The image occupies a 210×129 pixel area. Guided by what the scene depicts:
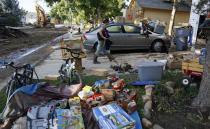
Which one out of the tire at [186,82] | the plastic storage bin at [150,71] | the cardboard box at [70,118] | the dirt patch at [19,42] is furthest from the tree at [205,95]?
the dirt patch at [19,42]

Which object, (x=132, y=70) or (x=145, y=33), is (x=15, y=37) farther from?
(x=132, y=70)

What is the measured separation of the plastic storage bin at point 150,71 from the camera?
29.6ft

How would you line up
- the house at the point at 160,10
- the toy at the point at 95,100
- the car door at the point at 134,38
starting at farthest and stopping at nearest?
1. the house at the point at 160,10
2. the car door at the point at 134,38
3. the toy at the point at 95,100

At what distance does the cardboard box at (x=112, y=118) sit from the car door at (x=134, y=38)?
10.4 metres

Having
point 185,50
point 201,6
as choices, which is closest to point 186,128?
point 201,6

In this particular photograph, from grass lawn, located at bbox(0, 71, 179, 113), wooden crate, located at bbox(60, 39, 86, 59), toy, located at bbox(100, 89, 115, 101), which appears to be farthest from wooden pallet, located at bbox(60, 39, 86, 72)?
toy, located at bbox(100, 89, 115, 101)

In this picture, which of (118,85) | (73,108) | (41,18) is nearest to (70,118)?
(73,108)

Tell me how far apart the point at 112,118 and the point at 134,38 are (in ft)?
36.3

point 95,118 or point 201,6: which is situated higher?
point 201,6

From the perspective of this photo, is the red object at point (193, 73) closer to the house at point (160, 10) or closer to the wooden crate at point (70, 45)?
the wooden crate at point (70, 45)

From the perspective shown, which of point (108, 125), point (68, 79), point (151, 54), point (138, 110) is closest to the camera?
point (108, 125)

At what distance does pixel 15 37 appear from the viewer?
92.3 ft

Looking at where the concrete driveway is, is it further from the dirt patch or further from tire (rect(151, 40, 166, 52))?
the dirt patch

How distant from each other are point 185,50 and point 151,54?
121 inches
